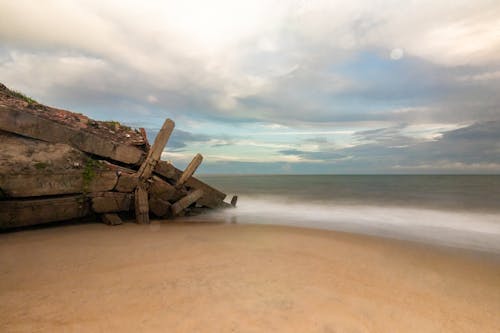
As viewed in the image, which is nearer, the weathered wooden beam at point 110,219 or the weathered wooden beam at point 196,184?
the weathered wooden beam at point 110,219

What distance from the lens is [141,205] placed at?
23.6 ft

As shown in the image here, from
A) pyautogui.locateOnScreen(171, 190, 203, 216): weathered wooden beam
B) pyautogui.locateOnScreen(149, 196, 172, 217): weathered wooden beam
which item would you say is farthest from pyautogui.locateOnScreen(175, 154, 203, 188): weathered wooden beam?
pyautogui.locateOnScreen(149, 196, 172, 217): weathered wooden beam

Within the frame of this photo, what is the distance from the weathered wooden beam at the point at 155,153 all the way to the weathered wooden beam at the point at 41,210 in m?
1.60

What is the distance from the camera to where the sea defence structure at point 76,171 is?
18.1ft

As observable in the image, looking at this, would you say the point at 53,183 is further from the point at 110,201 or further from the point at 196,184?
the point at 196,184

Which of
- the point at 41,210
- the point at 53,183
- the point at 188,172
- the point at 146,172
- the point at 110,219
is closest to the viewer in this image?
the point at 41,210

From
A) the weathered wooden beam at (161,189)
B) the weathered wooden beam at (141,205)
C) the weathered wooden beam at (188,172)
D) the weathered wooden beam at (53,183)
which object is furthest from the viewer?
the weathered wooden beam at (188,172)

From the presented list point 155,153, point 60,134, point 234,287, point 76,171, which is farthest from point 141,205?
point 234,287

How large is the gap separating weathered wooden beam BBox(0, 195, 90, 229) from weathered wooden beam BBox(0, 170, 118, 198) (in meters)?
0.17

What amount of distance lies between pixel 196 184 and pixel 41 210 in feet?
14.4

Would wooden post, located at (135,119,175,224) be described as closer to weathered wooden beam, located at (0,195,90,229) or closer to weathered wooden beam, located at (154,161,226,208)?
weathered wooden beam, located at (154,161,226,208)

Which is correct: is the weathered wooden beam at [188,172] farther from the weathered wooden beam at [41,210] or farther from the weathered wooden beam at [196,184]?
the weathered wooden beam at [41,210]

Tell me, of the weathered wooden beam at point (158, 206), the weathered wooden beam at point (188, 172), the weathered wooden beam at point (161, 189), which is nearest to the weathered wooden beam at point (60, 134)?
the weathered wooden beam at point (161, 189)

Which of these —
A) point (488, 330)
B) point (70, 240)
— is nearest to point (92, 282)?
point (70, 240)
